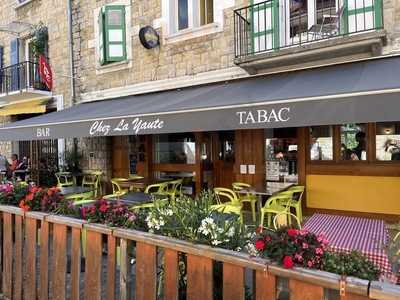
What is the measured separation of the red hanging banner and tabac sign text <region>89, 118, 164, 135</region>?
22.3 ft

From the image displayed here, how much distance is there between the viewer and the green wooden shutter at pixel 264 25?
25.5 feet

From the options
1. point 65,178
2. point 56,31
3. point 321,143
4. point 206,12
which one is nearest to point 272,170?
point 321,143

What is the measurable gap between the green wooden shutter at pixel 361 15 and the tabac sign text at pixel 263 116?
3084 millimetres

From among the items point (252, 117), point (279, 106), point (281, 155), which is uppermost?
point (279, 106)

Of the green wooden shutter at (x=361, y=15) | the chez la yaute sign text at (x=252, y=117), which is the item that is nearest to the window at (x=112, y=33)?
the chez la yaute sign text at (x=252, y=117)

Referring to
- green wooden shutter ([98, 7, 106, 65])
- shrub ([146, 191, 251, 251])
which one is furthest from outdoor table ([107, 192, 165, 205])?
green wooden shutter ([98, 7, 106, 65])

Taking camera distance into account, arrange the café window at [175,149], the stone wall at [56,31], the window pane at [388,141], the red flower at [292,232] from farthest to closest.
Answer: the stone wall at [56,31], the café window at [175,149], the window pane at [388,141], the red flower at [292,232]

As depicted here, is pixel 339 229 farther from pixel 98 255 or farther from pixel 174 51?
pixel 174 51

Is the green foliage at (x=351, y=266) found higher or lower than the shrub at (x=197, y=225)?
lower

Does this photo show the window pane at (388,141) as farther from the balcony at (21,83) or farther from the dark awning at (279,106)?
the balcony at (21,83)

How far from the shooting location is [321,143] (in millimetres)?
7902

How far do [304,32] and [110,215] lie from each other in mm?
6075

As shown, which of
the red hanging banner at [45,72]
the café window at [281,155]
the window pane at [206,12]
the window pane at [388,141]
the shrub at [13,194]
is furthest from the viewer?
the red hanging banner at [45,72]

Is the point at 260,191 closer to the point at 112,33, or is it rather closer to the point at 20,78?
the point at 112,33
